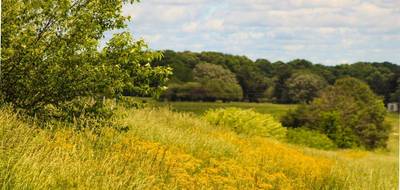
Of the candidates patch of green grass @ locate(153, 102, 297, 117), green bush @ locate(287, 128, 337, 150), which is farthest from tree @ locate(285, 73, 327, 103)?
green bush @ locate(287, 128, 337, 150)

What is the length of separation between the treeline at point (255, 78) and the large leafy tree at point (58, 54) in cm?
7638

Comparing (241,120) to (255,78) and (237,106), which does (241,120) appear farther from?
(255,78)

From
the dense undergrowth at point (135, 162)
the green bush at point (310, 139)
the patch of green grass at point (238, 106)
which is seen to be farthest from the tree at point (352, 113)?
the dense undergrowth at point (135, 162)

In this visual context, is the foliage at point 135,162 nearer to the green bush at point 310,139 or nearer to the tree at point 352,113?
the green bush at point 310,139

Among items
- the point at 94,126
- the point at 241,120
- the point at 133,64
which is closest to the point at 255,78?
the point at 241,120

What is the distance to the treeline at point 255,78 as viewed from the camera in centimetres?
9219

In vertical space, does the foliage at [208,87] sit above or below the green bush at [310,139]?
above

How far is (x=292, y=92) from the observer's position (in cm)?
10350

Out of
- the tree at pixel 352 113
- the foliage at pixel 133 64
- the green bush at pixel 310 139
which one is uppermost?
the foliage at pixel 133 64

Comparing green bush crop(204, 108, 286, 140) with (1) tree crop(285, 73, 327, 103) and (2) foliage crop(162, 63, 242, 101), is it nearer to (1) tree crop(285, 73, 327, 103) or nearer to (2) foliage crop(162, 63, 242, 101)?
(2) foliage crop(162, 63, 242, 101)

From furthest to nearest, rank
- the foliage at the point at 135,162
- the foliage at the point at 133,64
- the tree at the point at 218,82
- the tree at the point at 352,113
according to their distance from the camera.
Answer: the tree at the point at 218,82, the tree at the point at 352,113, the foliage at the point at 133,64, the foliage at the point at 135,162

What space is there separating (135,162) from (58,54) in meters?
2.51

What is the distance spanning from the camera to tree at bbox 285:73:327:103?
98500 mm

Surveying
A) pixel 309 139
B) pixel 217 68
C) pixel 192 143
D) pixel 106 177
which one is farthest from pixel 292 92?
pixel 106 177
